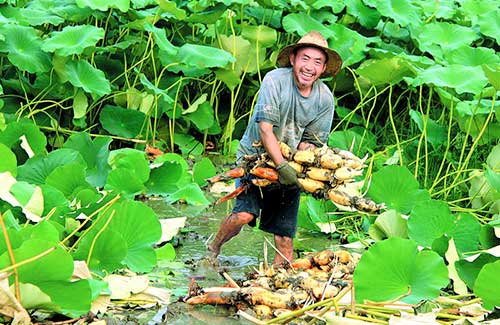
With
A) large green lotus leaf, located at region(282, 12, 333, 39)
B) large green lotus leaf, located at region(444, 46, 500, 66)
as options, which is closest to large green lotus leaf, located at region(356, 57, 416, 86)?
large green lotus leaf, located at region(444, 46, 500, 66)

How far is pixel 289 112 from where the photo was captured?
4.34 meters

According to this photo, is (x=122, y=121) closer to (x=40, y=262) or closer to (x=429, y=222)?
(x=429, y=222)

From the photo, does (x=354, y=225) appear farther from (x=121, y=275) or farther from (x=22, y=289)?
(x=22, y=289)

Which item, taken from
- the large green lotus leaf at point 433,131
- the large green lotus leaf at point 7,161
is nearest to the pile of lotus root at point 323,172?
the large green lotus leaf at point 7,161

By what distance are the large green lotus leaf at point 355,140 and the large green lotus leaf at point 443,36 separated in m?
0.69

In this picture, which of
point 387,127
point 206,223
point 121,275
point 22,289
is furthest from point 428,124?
point 22,289

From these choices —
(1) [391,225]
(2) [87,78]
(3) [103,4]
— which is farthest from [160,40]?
(1) [391,225]

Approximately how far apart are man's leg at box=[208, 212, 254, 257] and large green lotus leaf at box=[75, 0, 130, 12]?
6.71 feet

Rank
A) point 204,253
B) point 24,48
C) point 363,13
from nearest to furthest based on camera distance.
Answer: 1. point 204,253
2. point 24,48
3. point 363,13

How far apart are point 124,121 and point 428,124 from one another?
6.27 ft

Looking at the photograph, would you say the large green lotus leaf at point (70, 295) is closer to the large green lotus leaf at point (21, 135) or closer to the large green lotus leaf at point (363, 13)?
the large green lotus leaf at point (21, 135)

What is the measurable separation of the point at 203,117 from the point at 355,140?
107 cm

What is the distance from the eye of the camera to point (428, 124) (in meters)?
6.02

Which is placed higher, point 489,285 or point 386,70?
point 386,70
